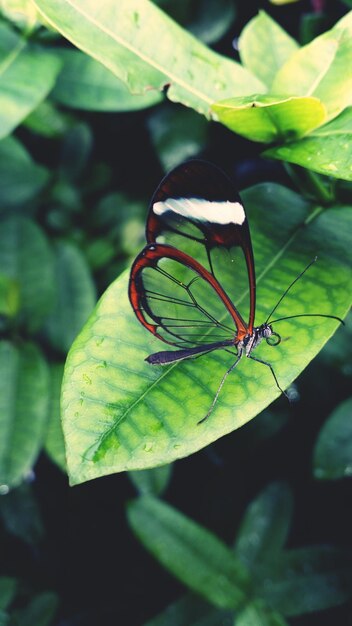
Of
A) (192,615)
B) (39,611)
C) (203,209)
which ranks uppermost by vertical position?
(203,209)

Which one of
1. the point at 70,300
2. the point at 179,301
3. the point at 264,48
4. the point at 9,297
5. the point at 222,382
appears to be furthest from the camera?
the point at 70,300

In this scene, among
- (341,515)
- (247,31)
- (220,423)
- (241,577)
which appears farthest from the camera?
(341,515)

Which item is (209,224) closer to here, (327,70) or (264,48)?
(327,70)

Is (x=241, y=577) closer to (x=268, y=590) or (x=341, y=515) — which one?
(x=268, y=590)

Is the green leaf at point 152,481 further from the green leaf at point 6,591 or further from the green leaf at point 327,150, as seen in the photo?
the green leaf at point 327,150

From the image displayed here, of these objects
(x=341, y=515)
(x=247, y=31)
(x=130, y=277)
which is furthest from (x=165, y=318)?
(x=341, y=515)

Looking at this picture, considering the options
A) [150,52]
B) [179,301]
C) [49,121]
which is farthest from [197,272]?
[49,121]

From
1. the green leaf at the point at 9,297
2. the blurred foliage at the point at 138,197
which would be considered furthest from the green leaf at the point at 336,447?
the green leaf at the point at 9,297
